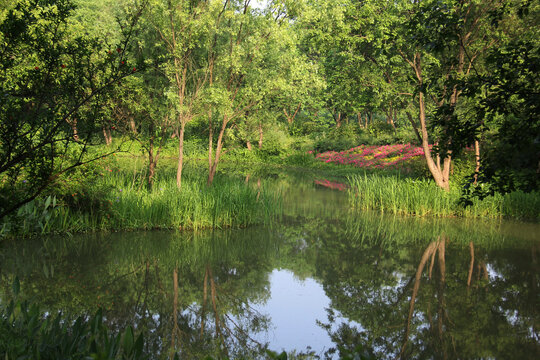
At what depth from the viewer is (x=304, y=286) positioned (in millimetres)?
7254

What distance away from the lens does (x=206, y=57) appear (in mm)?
13906

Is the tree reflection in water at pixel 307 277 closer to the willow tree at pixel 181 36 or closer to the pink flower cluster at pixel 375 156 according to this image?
the willow tree at pixel 181 36

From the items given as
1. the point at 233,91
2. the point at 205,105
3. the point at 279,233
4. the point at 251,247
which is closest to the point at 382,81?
the point at 233,91

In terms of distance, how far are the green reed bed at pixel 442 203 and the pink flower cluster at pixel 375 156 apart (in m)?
6.68

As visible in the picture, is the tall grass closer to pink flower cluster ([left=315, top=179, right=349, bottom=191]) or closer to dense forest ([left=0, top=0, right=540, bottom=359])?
dense forest ([left=0, top=0, right=540, bottom=359])

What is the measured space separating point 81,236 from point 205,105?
5732mm

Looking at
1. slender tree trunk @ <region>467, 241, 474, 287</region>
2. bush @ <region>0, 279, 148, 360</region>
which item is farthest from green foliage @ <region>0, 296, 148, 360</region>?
slender tree trunk @ <region>467, 241, 474, 287</region>

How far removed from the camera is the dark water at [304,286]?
5121 millimetres

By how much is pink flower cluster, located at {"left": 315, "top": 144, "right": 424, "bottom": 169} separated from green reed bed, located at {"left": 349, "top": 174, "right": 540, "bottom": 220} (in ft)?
21.9

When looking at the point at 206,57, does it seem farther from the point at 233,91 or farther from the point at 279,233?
the point at 279,233

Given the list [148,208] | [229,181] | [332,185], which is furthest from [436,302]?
[332,185]

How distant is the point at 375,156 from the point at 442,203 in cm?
1272

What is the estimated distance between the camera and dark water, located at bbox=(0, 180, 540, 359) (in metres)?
5.12

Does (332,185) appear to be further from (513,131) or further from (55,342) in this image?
(55,342)
